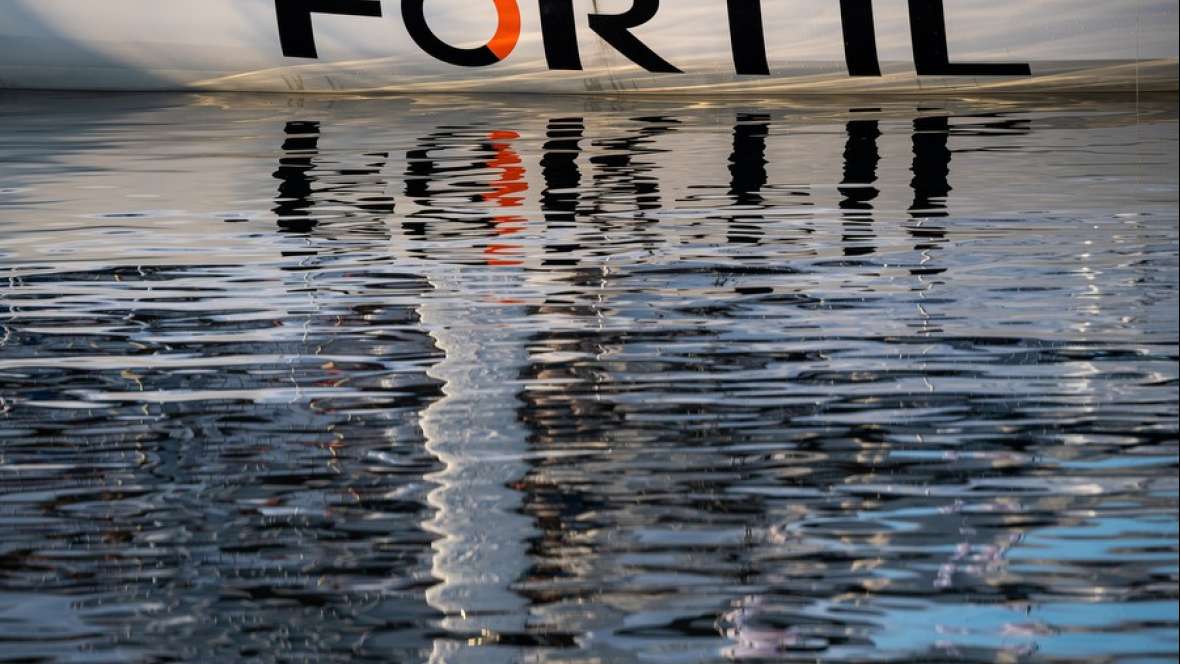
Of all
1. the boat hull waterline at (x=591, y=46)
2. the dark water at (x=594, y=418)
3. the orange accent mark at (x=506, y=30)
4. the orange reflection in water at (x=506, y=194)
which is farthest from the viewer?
the orange accent mark at (x=506, y=30)

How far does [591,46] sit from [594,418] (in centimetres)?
632

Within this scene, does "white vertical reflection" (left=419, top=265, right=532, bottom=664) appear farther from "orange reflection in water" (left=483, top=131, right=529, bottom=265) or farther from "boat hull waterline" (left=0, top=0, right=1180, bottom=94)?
"boat hull waterline" (left=0, top=0, right=1180, bottom=94)

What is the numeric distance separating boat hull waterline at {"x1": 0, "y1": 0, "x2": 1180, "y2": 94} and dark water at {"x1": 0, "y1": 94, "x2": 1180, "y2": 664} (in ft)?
9.56

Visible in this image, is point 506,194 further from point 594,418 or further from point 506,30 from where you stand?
point 506,30

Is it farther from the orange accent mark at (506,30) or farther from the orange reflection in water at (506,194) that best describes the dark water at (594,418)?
the orange accent mark at (506,30)

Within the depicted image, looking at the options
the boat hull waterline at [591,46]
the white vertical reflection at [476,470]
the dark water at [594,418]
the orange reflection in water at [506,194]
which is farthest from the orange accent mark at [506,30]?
the white vertical reflection at [476,470]

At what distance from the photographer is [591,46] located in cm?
927

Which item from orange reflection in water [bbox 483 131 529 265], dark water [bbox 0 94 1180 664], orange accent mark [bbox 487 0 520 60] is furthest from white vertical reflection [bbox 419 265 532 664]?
orange accent mark [bbox 487 0 520 60]

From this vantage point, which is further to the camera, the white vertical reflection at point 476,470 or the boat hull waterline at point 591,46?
the boat hull waterline at point 591,46

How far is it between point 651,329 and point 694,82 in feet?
18.5

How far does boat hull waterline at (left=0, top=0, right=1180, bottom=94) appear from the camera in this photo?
894cm

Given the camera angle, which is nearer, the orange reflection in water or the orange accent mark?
the orange reflection in water

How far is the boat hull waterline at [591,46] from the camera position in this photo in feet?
29.3

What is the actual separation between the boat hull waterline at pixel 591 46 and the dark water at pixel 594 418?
291cm
